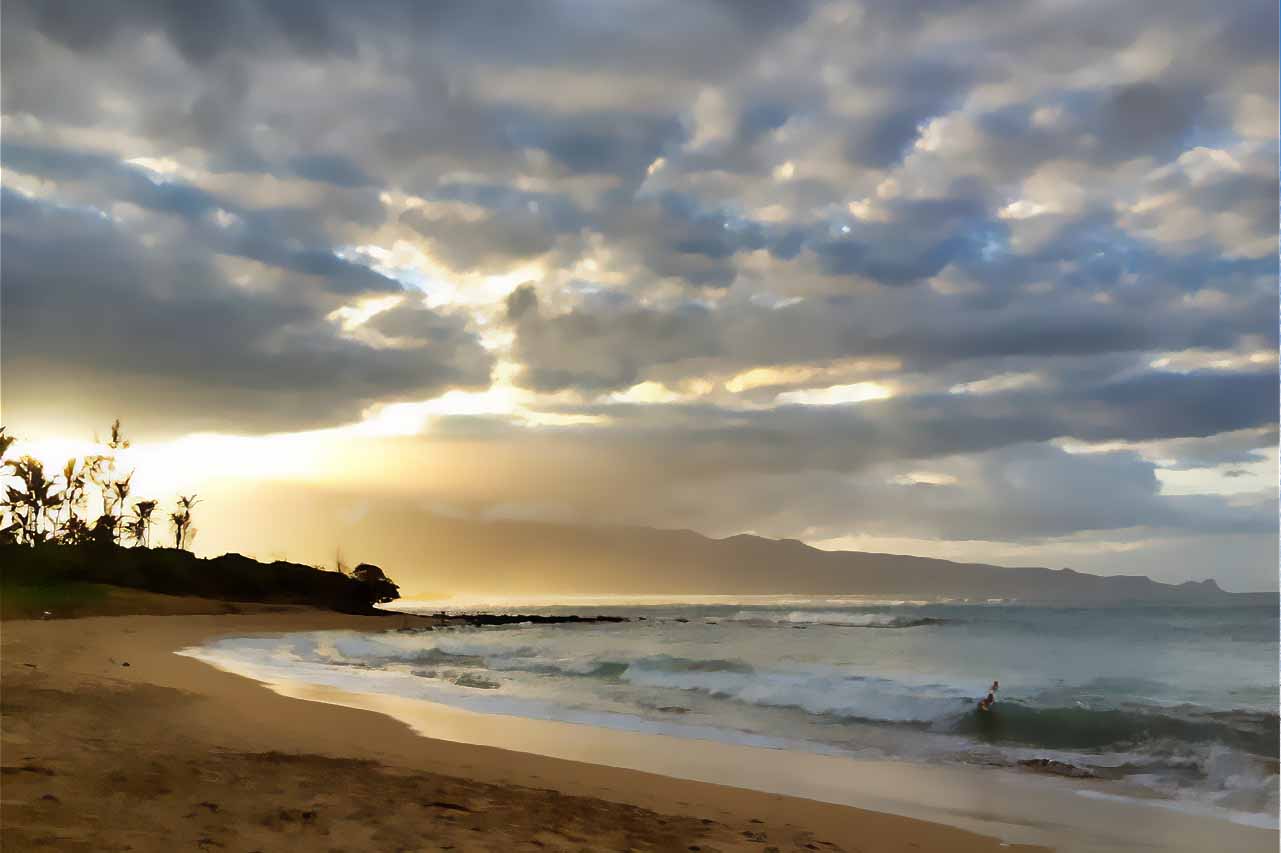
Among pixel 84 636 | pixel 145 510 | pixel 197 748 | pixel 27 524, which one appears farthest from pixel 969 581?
pixel 197 748

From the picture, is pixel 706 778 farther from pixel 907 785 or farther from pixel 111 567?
pixel 111 567

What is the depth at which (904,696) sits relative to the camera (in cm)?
1820

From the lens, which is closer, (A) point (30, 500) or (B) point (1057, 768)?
(B) point (1057, 768)

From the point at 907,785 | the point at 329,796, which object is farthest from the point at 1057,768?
the point at 329,796

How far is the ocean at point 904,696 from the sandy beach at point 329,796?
4370 millimetres

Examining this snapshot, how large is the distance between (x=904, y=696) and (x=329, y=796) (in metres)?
14.1

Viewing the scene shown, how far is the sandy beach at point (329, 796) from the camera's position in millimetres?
5699

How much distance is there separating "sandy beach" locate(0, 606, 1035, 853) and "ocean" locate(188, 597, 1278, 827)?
4.37 m

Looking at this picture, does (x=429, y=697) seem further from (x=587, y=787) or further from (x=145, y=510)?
(x=145, y=510)

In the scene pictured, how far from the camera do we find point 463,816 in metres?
6.82

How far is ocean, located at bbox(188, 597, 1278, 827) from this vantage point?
40.9 feet

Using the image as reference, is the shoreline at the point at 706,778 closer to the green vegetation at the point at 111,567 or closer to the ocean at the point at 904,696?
the ocean at the point at 904,696

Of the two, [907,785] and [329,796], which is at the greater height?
[329,796]

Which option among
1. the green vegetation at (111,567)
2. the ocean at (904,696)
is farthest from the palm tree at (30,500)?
the ocean at (904,696)
